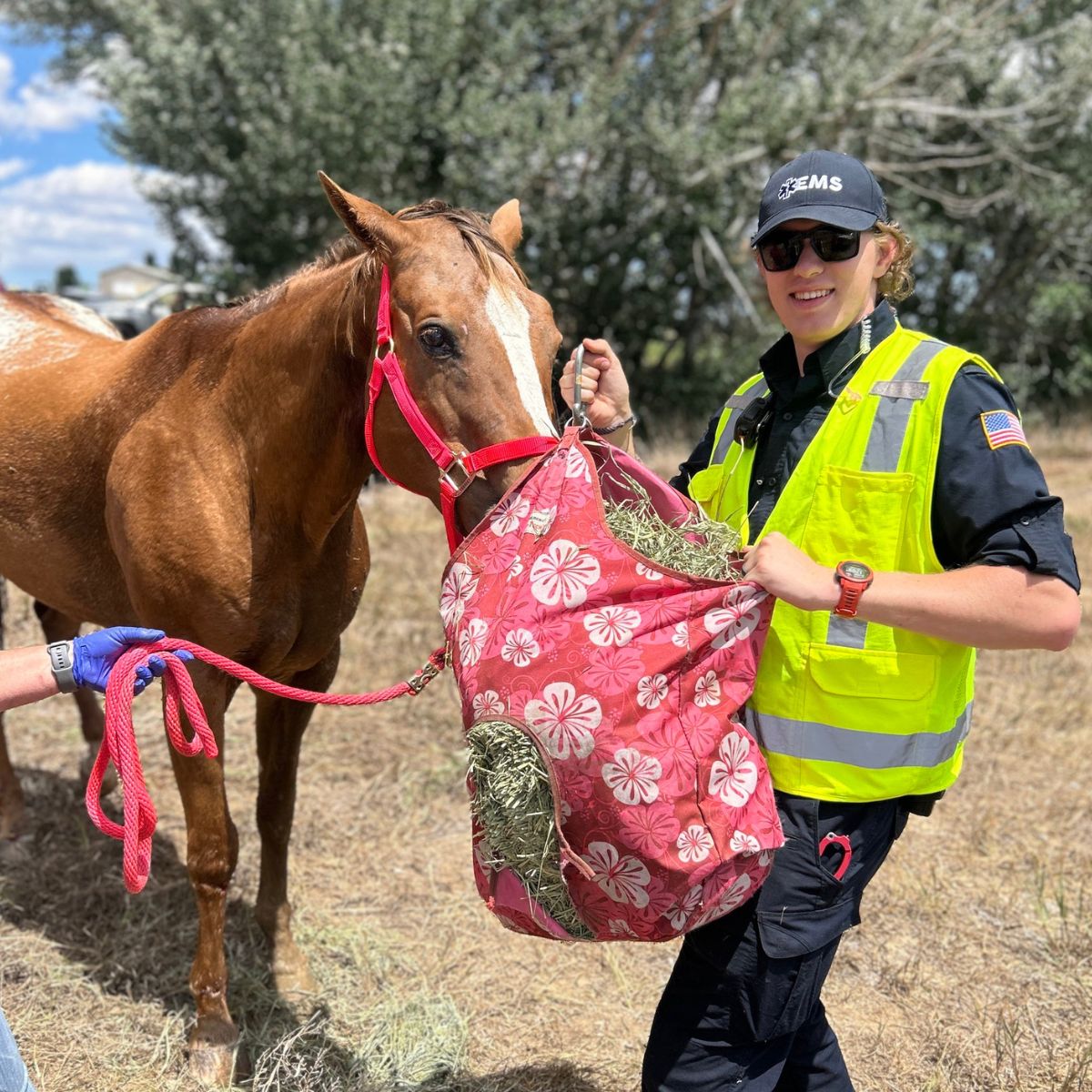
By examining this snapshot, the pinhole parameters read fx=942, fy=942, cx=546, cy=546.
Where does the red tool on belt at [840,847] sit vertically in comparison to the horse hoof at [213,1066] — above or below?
above

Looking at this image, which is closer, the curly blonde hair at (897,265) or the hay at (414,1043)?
the curly blonde hair at (897,265)

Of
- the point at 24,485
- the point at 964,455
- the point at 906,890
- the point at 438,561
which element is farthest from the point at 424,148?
the point at 964,455

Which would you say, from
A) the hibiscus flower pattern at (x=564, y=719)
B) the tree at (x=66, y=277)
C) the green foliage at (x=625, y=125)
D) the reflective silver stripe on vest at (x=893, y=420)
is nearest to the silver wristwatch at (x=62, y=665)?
the hibiscus flower pattern at (x=564, y=719)

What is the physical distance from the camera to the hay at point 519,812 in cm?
152

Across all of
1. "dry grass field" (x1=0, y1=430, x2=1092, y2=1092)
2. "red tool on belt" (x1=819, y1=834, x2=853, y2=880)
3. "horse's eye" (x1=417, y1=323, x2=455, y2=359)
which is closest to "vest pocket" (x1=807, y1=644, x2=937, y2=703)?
"red tool on belt" (x1=819, y1=834, x2=853, y2=880)

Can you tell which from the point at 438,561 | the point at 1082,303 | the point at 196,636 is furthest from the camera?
the point at 1082,303

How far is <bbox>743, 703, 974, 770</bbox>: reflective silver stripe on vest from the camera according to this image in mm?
1602

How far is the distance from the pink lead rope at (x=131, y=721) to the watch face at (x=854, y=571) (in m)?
0.84

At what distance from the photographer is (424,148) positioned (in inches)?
433

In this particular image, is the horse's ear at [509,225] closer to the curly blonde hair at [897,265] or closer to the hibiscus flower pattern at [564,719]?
the curly blonde hair at [897,265]

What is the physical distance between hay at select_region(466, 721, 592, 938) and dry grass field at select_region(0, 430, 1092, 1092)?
1.22 metres

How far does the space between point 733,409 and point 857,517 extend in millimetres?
507

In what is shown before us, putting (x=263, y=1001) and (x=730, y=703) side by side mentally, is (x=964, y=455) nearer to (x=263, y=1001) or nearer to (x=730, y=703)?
(x=730, y=703)

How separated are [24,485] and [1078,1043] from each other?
11.6 ft
